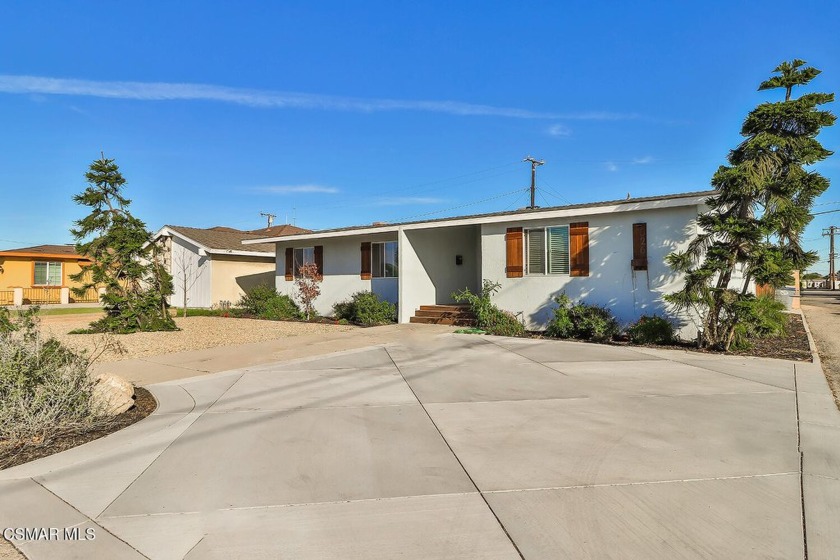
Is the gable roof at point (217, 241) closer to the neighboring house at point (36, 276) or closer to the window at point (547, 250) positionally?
the neighboring house at point (36, 276)

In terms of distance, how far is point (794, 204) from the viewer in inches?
357

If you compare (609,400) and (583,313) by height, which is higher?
(583,313)

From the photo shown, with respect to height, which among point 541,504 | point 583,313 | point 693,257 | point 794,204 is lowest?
point 541,504

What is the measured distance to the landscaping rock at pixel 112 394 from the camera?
517 cm

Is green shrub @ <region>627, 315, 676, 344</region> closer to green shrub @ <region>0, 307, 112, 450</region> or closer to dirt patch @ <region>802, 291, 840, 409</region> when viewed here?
dirt patch @ <region>802, 291, 840, 409</region>

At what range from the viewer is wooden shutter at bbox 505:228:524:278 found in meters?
12.8

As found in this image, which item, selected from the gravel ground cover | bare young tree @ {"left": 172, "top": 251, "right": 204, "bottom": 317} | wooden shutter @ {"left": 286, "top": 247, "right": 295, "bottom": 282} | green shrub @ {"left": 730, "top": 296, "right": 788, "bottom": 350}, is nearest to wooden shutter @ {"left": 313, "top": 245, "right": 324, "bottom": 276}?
wooden shutter @ {"left": 286, "top": 247, "right": 295, "bottom": 282}

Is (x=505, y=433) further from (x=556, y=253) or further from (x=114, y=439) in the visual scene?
(x=556, y=253)

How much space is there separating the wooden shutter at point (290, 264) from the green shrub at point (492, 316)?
26.9 ft

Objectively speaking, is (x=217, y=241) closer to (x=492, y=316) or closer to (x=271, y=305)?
(x=271, y=305)

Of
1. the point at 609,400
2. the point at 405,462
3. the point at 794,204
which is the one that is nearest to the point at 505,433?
the point at 405,462

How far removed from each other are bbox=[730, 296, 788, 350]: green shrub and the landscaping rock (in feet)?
31.7

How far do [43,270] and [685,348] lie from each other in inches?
1261

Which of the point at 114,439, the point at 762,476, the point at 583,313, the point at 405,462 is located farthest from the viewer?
the point at 583,313
